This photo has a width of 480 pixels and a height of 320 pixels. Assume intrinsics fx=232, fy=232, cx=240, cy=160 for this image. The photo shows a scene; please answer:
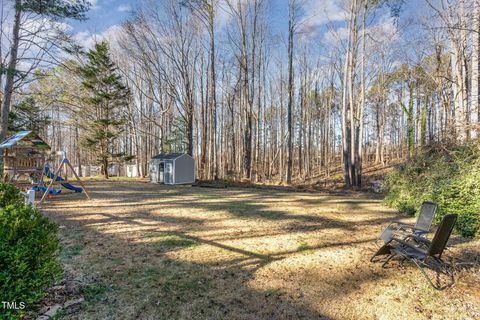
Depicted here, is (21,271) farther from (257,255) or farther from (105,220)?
(105,220)

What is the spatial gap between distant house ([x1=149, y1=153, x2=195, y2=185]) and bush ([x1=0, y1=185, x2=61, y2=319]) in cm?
1317

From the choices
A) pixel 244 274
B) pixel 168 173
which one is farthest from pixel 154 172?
pixel 244 274

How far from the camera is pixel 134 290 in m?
2.62

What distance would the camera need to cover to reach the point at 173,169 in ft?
50.3

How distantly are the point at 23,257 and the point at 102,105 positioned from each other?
1979 centimetres

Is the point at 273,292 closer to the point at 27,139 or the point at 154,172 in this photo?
the point at 27,139

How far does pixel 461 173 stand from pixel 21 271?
7557 millimetres

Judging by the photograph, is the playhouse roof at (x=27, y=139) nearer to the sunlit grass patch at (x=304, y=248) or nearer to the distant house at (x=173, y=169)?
the distant house at (x=173, y=169)

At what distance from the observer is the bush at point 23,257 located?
73.3 inches

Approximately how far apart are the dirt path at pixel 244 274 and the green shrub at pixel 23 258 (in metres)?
0.45

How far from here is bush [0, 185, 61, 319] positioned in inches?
73.3

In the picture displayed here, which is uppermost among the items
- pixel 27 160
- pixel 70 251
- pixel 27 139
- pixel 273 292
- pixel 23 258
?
pixel 27 139

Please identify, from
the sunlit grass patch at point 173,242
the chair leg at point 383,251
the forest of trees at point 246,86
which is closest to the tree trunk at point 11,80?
the forest of trees at point 246,86

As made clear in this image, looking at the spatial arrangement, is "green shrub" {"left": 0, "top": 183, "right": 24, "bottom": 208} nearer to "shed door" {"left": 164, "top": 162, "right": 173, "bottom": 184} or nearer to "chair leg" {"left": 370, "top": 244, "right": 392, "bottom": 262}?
"chair leg" {"left": 370, "top": 244, "right": 392, "bottom": 262}
